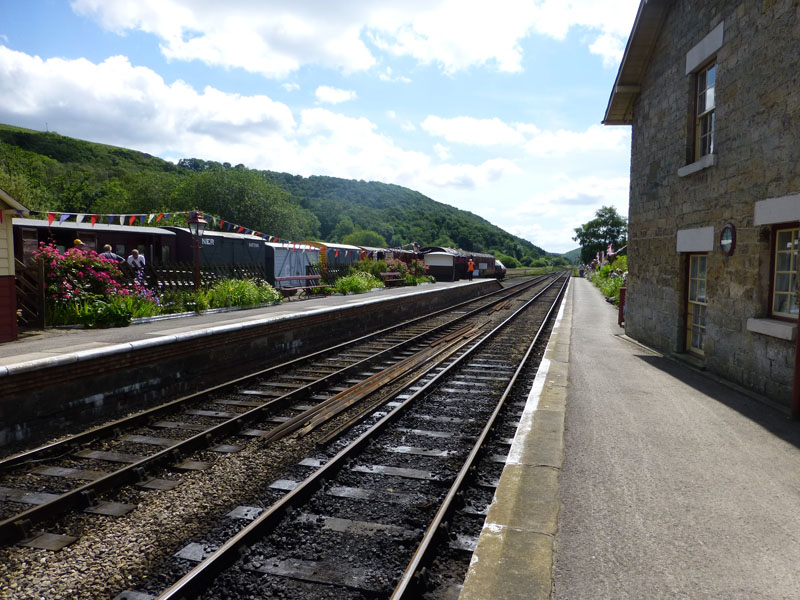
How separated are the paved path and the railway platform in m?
0.01

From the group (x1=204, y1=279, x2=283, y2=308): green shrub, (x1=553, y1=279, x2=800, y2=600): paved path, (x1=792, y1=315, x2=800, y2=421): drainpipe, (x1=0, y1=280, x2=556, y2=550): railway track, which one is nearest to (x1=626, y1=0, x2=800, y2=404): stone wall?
(x1=792, y1=315, x2=800, y2=421): drainpipe

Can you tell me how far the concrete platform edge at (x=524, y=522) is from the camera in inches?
111

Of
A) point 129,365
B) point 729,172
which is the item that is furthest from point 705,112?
point 129,365

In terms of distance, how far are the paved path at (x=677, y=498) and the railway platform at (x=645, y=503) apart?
0.01m

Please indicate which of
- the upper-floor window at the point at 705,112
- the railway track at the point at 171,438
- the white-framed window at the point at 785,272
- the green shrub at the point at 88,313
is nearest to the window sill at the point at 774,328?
the white-framed window at the point at 785,272

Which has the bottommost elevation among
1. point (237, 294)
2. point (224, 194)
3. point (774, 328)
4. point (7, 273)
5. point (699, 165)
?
point (237, 294)

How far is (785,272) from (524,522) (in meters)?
5.39

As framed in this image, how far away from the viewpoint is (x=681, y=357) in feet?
30.2

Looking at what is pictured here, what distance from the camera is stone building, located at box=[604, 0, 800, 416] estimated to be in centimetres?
625

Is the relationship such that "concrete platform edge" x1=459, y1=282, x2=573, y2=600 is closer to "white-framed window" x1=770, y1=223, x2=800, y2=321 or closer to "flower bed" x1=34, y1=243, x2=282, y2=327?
"white-framed window" x1=770, y1=223, x2=800, y2=321

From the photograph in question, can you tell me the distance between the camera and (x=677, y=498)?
3799mm

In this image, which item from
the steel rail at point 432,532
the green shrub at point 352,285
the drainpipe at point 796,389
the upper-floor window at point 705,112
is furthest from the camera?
the green shrub at point 352,285

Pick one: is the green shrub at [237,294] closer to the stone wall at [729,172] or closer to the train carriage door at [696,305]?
the stone wall at [729,172]

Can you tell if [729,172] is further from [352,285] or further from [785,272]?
[352,285]
